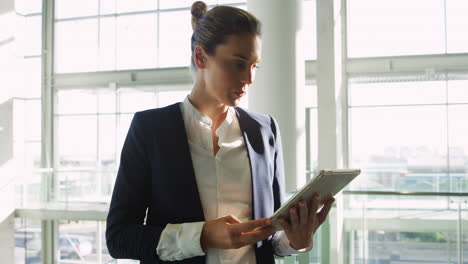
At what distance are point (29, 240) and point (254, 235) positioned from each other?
1485 centimetres

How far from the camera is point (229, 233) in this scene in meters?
1.24

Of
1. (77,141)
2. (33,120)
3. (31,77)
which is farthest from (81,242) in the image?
(31,77)

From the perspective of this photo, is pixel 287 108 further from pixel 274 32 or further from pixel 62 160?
pixel 62 160

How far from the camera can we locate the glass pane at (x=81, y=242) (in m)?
14.2

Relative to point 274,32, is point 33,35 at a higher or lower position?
higher

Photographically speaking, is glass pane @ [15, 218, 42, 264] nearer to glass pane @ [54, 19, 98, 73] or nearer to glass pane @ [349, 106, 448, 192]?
glass pane @ [54, 19, 98, 73]

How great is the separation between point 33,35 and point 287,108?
12142mm

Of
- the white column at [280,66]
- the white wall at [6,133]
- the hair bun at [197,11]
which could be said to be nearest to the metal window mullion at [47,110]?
the white wall at [6,133]

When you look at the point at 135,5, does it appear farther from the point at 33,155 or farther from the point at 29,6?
the point at 33,155

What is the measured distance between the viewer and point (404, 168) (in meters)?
12.3

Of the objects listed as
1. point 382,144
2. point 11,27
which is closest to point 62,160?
point 11,27

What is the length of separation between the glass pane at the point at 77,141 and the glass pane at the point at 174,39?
2752 millimetres

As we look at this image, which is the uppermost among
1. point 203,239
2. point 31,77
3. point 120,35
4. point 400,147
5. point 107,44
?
point 120,35

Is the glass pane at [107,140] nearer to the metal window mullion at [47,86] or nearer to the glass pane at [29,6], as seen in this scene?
the metal window mullion at [47,86]
